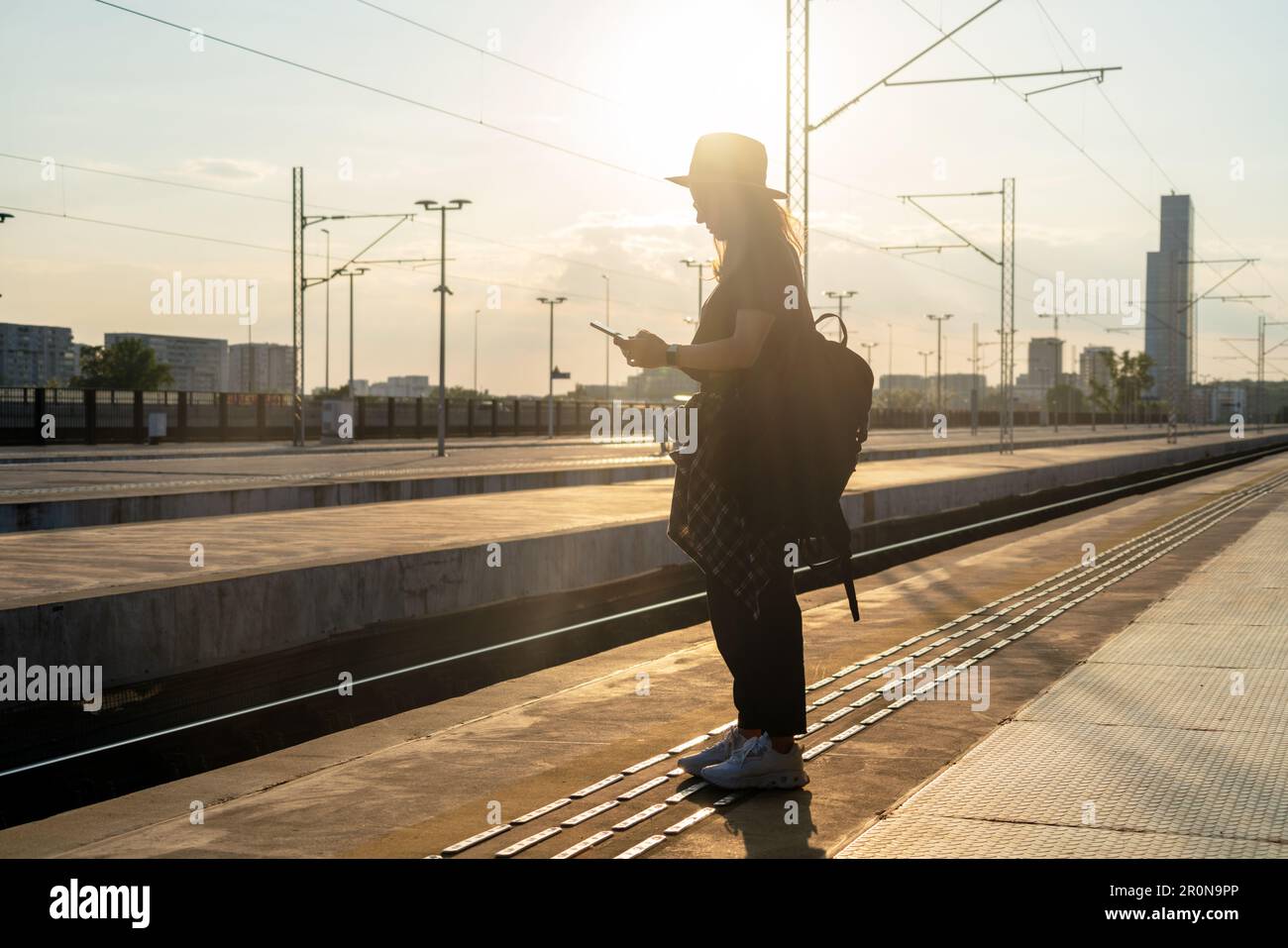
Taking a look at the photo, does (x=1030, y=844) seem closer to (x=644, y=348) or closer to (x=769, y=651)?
(x=769, y=651)

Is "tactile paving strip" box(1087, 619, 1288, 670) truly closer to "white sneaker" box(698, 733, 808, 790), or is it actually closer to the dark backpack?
"white sneaker" box(698, 733, 808, 790)

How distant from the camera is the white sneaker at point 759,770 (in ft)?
14.7

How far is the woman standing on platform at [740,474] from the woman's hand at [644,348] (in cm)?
1

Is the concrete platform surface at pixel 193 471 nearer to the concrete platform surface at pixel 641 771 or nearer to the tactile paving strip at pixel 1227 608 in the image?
the concrete platform surface at pixel 641 771

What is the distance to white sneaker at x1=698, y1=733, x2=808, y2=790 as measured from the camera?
176 inches

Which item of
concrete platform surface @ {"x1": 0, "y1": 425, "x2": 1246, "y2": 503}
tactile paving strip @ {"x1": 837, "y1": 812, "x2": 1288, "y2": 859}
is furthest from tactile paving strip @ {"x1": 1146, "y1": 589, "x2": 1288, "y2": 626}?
concrete platform surface @ {"x1": 0, "y1": 425, "x2": 1246, "y2": 503}

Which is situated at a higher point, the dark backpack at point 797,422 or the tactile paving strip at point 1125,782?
the dark backpack at point 797,422

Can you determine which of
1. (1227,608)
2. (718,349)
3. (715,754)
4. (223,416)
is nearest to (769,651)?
(715,754)

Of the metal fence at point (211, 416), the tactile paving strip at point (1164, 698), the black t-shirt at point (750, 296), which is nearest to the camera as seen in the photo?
the black t-shirt at point (750, 296)

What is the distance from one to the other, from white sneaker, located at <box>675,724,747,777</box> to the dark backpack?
77 centimetres

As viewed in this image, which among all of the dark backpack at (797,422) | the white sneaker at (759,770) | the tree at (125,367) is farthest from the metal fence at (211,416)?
the tree at (125,367)

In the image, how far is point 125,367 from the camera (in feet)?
383

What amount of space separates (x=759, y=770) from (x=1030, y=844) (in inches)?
38.2
